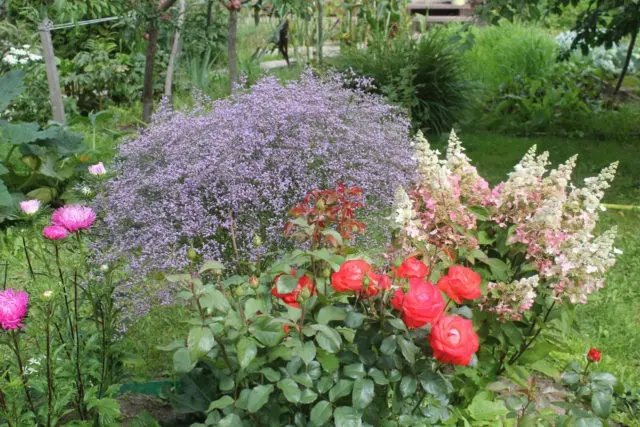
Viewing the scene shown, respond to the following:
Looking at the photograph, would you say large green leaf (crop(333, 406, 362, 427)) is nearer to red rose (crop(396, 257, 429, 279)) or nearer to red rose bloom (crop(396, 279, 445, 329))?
red rose bloom (crop(396, 279, 445, 329))

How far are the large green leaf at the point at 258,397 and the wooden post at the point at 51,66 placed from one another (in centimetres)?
342

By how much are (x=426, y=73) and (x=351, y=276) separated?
4.94 meters

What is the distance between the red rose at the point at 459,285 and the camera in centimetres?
192

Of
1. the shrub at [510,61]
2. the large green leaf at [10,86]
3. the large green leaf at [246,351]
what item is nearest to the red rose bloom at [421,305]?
the large green leaf at [246,351]

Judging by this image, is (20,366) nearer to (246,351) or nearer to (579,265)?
(246,351)

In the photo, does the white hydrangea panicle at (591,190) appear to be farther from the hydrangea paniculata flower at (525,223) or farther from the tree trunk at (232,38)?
the tree trunk at (232,38)

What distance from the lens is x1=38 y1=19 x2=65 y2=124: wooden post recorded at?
14.6ft

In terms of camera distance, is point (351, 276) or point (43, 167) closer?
point (351, 276)

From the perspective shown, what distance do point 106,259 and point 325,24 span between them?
8788 millimetres

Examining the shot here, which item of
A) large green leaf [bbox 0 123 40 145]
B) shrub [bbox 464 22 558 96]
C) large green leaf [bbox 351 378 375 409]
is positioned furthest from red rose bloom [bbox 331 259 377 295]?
shrub [bbox 464 22 558 96]

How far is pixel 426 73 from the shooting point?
642 centimetres

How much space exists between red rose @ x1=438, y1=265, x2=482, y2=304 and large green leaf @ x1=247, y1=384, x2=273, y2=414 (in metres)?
0.53

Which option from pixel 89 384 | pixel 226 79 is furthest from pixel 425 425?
pixel 226 79

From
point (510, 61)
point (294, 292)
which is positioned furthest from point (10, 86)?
point (510, 61)
